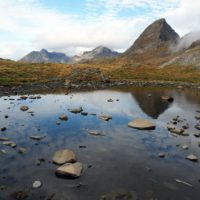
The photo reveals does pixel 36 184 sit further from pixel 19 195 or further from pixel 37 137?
pixel 37 137

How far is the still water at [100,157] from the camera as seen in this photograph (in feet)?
63.8

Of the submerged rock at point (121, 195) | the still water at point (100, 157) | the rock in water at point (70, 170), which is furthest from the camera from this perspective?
the rock in water at point (70, 170)

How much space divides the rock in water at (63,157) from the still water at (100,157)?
0.56 m

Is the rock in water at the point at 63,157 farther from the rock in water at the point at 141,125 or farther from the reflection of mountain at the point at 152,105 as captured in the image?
the reflection of mountain at the point at 152,105

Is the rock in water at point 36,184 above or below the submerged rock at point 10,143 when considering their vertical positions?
below

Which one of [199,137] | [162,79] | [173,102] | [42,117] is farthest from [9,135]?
[162,79]

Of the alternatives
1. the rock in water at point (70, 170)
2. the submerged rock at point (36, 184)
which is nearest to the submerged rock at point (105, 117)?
the rock in water at point (70, 170)

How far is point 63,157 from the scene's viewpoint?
23.9 meters

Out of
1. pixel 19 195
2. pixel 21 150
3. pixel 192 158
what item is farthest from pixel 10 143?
pixel 192 158

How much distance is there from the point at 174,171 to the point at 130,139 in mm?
8438

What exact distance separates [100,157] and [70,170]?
440 cm

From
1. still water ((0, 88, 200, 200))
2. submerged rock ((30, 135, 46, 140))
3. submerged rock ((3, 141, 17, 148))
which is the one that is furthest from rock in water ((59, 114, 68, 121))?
submerged rock ((3, 141, 17, 148))

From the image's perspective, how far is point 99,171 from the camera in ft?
73.3

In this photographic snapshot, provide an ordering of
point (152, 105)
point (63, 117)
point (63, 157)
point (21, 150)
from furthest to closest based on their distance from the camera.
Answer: point (152, 105), point (63, 117), point (21, 150), point (63, 157)
